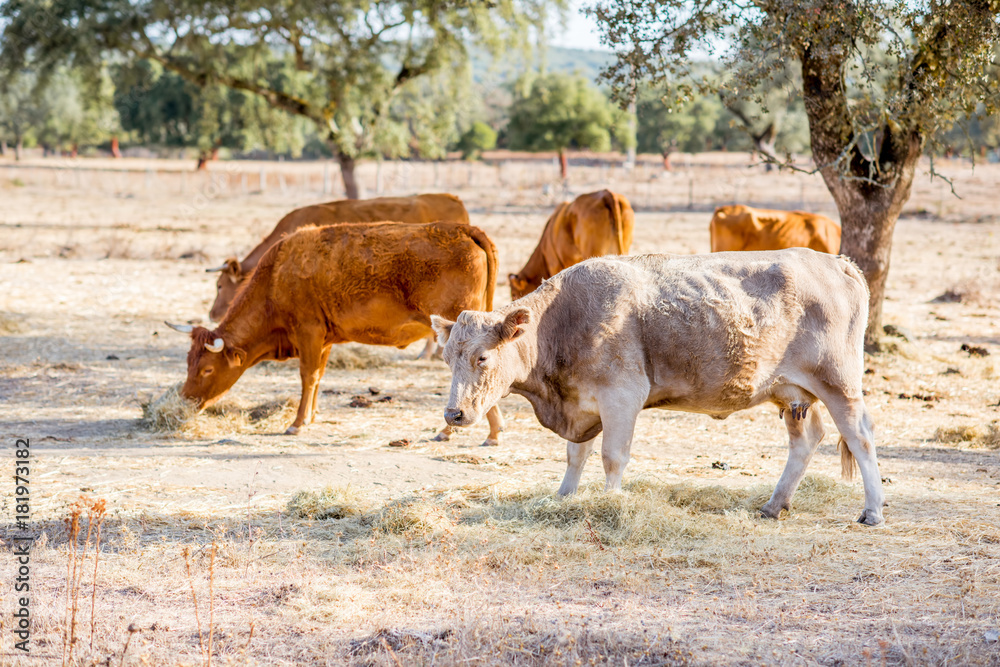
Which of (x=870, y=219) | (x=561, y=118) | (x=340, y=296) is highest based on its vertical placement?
(x=561, y=118)

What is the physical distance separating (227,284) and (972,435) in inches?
368

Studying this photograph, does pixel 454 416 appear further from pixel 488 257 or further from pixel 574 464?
pixel 488 257

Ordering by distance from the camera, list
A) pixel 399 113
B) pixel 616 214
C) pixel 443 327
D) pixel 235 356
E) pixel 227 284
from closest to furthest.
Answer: pixel 443 327 → pixel 235 356 → pixel 227 284 → pixel 616 214 → pixel 399 113

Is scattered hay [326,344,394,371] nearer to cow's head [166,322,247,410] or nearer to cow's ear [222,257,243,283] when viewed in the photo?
cow's ear [222,257,243,283]

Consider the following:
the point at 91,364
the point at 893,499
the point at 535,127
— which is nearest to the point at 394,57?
the point at 91,364

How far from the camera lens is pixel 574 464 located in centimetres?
623

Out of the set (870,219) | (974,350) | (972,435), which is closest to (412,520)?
(972,435)

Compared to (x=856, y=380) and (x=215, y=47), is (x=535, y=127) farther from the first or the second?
(x=856, y=380)

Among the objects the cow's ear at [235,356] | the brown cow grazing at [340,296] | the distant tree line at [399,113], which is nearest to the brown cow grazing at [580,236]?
the distant tree line at [399,113]

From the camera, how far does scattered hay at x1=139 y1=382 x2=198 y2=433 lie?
330 inches

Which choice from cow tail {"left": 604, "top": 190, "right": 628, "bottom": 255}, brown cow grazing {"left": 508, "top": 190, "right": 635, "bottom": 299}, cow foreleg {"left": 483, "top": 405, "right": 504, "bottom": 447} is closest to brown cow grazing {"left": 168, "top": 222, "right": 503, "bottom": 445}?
cow foreleg {"left": 483, "top": 405, "right": 504, "bottom": 447}

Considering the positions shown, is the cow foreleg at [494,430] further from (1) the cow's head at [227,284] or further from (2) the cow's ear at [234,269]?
(2) the cow's ear at [234,269]

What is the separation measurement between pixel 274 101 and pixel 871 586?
2225 cm

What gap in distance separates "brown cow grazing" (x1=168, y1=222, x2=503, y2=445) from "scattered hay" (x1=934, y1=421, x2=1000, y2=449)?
4.08m
